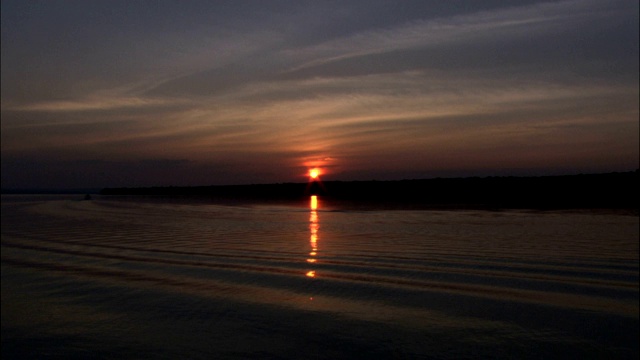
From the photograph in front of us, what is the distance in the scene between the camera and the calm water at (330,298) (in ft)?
23.8

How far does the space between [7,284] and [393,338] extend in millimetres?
8745

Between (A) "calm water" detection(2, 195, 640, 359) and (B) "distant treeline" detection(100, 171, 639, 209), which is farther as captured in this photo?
(B) "distant treeline" detection(100, 171, 639, 209)

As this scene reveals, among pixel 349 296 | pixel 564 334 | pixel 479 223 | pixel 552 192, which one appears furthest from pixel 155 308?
pixel 552 192

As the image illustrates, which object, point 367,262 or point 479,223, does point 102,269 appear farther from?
point 479,223

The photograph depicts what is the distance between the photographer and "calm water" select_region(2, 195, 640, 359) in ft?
23.8

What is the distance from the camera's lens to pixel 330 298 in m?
9.59

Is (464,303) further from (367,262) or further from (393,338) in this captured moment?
(367,262)

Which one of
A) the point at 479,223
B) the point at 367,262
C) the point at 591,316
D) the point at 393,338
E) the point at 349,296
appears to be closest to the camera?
the point at 393,338

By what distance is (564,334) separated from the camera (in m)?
7.49

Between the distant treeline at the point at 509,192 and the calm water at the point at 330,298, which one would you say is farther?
the distant treeline at the point at 509,192

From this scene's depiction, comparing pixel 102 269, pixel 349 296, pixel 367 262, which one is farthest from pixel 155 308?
pixel 367 262

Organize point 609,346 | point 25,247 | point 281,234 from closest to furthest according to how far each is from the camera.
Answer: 1. point 609,346
2. point 25,247
3. point 281,234

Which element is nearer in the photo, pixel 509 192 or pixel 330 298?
pixel 330 298

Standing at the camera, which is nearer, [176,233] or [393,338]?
[393,338]
